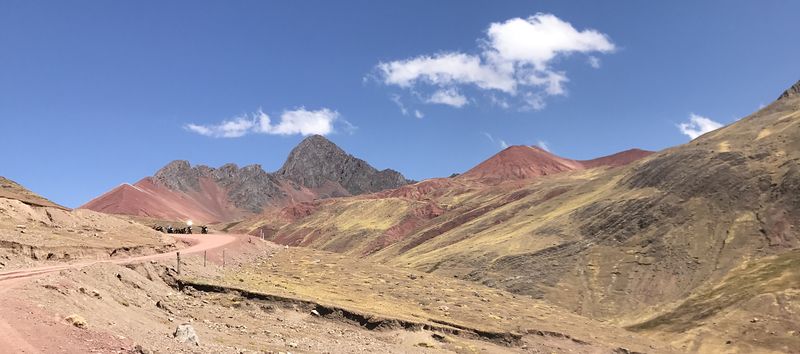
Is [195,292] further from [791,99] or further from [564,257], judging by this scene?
[791,99]

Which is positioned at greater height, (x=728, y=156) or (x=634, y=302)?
(x=728, y=156)

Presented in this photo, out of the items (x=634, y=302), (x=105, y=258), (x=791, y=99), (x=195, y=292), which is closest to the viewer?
(x=195, y=292)

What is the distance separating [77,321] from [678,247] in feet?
306

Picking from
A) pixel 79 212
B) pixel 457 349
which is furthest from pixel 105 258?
pixel 457 349

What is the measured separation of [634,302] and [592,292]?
232 inches

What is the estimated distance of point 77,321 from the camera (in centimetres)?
1592

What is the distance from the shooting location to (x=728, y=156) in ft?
367

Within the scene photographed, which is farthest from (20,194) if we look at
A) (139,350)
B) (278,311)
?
(139,350)

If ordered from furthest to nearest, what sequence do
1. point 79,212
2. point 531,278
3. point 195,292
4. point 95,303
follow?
point 531,278
point 79,212
point 195,292
point 95,303

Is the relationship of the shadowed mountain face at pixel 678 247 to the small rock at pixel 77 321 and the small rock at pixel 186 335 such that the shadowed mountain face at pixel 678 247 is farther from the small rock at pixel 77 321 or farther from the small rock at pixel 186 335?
the small rock at pixel 77 321

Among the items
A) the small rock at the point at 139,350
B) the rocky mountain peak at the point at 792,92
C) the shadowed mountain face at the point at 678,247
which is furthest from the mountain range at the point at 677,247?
the small rock at the point at 139,350

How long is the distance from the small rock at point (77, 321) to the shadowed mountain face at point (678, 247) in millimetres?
65783

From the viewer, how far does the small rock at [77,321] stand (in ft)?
52.2

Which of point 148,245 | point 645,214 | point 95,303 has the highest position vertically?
point 645,214
